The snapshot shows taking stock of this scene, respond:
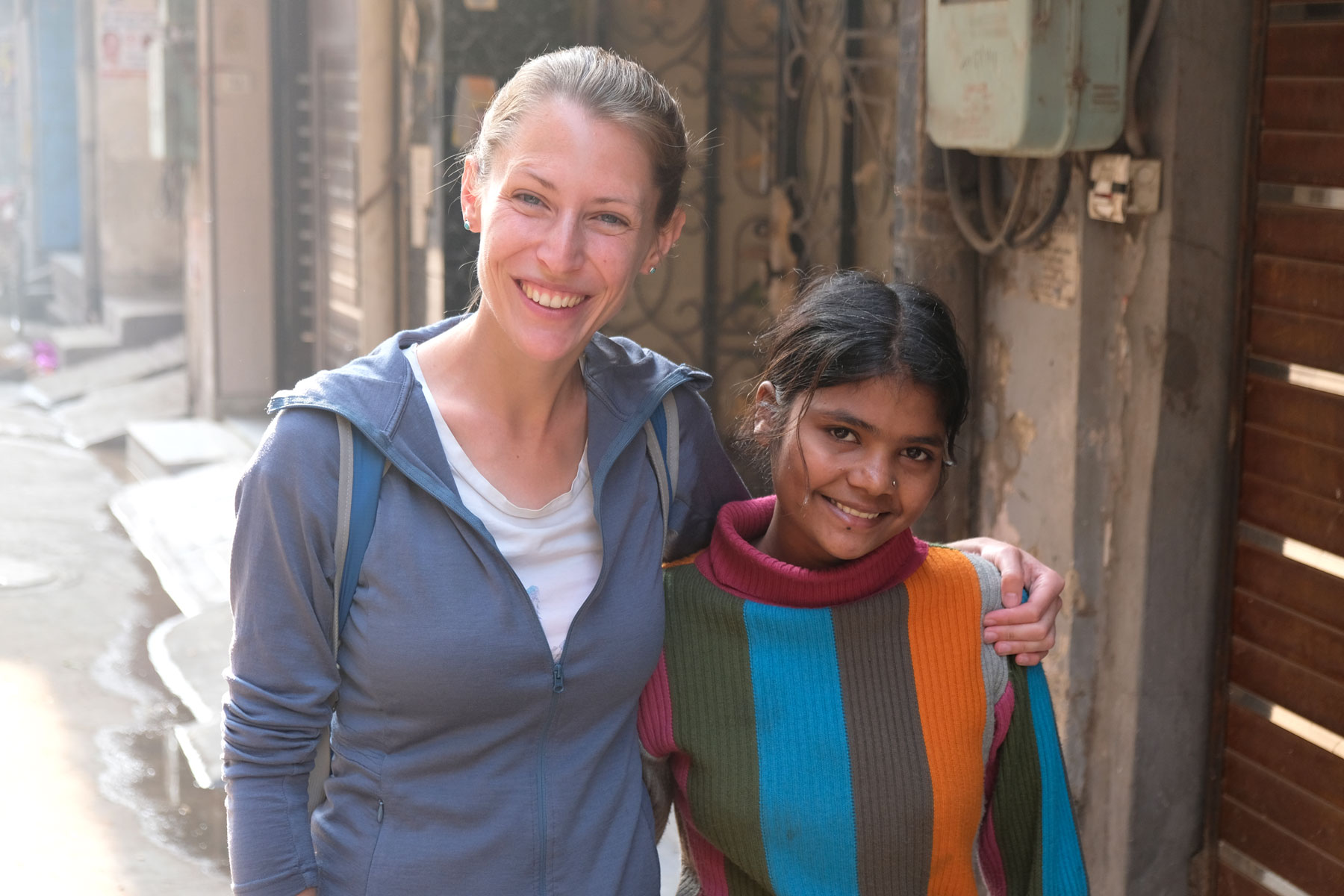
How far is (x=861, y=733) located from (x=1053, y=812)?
28 centimetres

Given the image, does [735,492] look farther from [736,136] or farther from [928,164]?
[736,136]

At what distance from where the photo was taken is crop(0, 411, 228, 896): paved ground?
4637 millimetres

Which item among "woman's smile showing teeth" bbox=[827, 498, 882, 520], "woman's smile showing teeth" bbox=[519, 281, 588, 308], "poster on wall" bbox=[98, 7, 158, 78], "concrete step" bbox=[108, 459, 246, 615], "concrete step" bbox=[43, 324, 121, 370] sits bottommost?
"concrete step" bbox=[108, 459, 246, 615]

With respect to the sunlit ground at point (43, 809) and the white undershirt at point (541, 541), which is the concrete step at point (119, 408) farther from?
the white undershirt at point (541, 541)

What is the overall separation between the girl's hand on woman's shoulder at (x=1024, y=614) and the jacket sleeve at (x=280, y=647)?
34.6 inches

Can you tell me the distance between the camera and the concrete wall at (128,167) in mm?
13852

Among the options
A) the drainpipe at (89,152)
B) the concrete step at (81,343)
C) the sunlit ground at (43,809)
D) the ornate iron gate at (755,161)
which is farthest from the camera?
the drainpipe at (89,152)

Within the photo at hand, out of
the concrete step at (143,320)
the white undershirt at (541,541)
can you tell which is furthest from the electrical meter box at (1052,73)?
the concrete step at (143,320)

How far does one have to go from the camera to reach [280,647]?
5.80ft

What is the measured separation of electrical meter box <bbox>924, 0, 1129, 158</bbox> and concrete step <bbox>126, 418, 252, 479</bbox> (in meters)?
6.83

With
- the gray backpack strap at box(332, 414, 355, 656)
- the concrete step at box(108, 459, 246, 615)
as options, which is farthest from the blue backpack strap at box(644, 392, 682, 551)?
the concrete step at box(108, 459, 246, 615)

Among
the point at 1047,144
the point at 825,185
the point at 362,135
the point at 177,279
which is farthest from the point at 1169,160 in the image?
the point at 177,279

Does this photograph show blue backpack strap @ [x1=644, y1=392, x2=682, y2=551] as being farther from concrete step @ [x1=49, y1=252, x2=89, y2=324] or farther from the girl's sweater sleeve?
concrete step @ [x1=49, y1=252, x2=89, y2=324]

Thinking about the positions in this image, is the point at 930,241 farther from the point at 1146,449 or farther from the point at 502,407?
the point at 502,407
